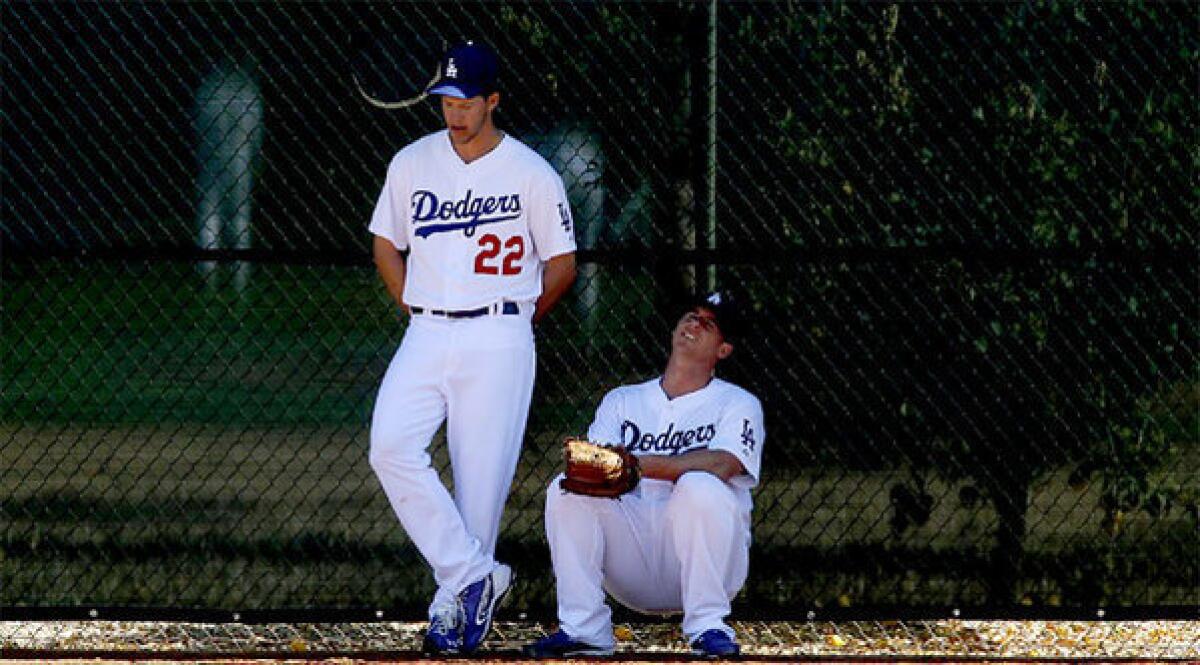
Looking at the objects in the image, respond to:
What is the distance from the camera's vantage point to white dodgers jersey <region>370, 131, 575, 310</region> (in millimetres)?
5426

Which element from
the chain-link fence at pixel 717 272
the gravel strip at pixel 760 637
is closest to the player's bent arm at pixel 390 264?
the chain-link fence at pixel 717 272

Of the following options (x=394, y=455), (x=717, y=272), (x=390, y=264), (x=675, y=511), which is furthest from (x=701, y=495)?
(x=717, y=272)

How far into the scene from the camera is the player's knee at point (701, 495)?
5258mm

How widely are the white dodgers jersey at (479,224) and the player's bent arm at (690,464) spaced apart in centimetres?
55

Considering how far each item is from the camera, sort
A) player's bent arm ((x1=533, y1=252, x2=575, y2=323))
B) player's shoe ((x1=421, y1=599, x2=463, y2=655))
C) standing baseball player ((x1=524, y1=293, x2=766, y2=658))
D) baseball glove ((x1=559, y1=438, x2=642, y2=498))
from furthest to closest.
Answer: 1. player's bent arm ((x1=533, y1=252, x2=575, y2=323))
2. player's shoe ((x1=421, y1=599, x2=463, y2=655))
3. standing baseball player ((x1=524, y1=293, x2=766, y2=658))
4. baseball glove ((x1=559, y1=438, x2=642, y2=498))

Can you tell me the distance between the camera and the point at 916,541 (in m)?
6.72

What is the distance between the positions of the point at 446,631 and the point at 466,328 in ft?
2.58

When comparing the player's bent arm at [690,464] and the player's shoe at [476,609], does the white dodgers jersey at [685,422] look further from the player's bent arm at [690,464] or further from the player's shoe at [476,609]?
the player's shoe at [476,609]

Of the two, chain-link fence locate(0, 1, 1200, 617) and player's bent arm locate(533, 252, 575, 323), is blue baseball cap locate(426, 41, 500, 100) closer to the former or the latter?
player's bent arm locate(533, 252, 575, 323)

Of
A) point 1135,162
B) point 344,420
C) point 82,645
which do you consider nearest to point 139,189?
point 344,420

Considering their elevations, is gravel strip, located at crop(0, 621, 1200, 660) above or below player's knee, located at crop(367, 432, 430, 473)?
below

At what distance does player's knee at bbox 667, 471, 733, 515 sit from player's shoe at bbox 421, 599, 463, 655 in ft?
2.09

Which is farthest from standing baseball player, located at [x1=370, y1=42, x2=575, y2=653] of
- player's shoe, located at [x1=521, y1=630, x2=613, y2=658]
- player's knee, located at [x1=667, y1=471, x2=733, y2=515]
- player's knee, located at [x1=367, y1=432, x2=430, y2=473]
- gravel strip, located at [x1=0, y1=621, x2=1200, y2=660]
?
gravel strip, located at [x1=0, y1=621, x2=1200, y2=660]

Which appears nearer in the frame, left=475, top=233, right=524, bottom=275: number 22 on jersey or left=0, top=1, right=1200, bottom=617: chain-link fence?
left=475, top=233, right=524, bottom=275: number 22 on jersey
